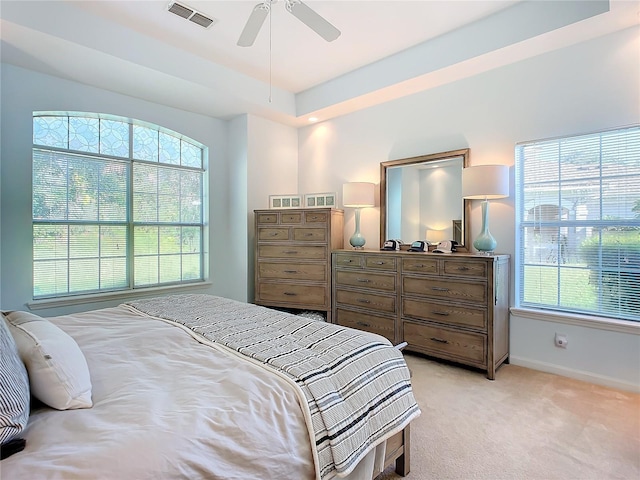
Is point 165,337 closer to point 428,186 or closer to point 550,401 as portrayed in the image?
point 550,401

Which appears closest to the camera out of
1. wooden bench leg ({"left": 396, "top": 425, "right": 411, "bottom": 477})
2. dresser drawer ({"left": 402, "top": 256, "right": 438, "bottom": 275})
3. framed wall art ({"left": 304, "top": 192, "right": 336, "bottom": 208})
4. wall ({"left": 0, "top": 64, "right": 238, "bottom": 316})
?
wooden bench leg ({"left": 396, "top": 425, "right": 411, "bottom": 477})

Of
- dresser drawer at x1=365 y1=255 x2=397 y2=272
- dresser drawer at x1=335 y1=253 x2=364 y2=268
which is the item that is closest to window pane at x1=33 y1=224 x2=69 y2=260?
dresser drawer at x1=335 y1=253 x2=364 y2=268

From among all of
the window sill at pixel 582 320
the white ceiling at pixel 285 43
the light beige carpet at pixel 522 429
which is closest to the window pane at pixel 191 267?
the white ceiling at pixel 285 43

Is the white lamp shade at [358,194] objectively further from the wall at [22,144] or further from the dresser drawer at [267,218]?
the wall at [22,144]

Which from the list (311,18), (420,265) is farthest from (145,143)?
(420,265)

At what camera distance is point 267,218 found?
14.0 ft

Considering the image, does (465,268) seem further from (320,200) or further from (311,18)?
(311,18)

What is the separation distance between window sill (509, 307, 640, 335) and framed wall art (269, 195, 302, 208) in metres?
2.70

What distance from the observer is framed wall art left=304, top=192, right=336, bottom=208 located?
4.34 metres

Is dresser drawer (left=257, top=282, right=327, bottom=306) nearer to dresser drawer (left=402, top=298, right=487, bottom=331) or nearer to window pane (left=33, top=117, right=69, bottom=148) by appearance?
dresser drawer (left=402, top=298, right=487, bottom=331)

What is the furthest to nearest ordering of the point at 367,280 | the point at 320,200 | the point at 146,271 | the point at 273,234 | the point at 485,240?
the point at 320,200
the point at 273,234
the point at 146,271
the point at 367,280
the point at 485,240

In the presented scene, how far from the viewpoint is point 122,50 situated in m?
2.97

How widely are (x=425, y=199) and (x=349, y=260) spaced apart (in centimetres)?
109

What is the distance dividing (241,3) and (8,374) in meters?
2.89
